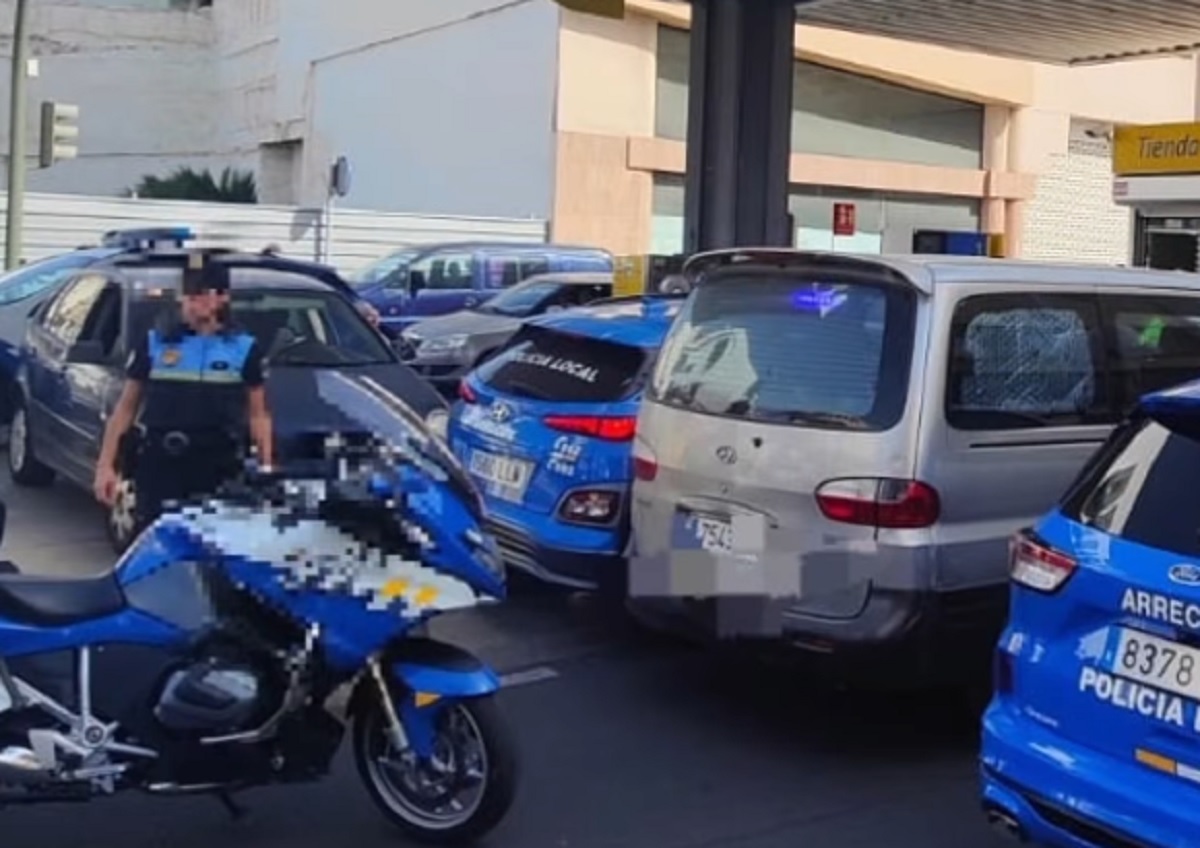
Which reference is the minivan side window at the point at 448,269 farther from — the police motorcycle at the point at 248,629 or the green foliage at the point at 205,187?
the green foliage at the point at 205,187

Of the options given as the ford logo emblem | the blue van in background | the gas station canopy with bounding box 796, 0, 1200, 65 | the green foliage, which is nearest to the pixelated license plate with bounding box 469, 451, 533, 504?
the ford logo emblem

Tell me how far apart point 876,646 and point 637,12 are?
22.7 meters

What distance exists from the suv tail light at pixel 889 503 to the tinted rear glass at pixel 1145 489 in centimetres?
125

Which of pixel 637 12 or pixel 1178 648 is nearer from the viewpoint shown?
pixel 1178 648

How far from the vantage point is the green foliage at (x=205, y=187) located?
40.3 meters

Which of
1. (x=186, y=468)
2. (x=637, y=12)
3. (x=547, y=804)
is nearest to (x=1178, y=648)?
(x=547, y=804)

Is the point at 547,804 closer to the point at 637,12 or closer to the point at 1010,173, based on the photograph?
the point at 637,12

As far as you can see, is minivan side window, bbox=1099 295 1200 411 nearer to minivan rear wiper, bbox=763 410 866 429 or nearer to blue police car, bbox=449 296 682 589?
minivan rear wiper, bbox=763 410 866 429

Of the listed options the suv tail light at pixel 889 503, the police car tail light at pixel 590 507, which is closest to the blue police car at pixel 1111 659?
the suv tail light at pixel 889 503

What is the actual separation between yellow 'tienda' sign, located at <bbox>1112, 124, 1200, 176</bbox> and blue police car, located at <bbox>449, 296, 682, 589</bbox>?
5.68m

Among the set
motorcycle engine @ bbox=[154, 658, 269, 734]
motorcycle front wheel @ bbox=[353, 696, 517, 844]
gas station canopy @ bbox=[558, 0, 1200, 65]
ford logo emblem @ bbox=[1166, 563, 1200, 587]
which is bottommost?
motorcycle front wheel @ bbox=[353, 696, 517, 844]

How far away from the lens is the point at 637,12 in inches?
1071

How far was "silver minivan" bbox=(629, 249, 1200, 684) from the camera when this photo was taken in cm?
571

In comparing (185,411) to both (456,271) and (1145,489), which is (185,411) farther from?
(456,271)
